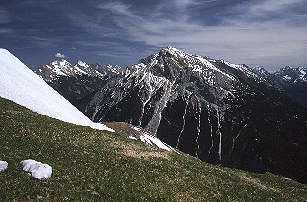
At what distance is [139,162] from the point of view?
33844mm

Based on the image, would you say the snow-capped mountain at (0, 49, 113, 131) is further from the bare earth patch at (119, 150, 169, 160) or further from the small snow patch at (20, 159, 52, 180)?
the small snow patch at (20, 159, 52, 180)

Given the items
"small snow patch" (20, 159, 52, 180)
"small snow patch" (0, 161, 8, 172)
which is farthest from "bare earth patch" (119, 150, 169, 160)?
"small snow patch" (0, 161, 8, 172)

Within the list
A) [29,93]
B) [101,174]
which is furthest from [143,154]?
[29,93]

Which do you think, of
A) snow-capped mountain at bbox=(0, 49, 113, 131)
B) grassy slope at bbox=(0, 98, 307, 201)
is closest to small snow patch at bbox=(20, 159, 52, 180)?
grassy slope at bbox=(0, 98, 307, 201)

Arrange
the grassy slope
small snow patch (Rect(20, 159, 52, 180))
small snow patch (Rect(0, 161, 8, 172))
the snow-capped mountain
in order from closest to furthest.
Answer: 1. the grassy slope
2. small snow patch (Rect(0, 161, 8, 172))
3. small snow patch (Rect(20, 159, 52, 180))
4. the snow-capped mountain

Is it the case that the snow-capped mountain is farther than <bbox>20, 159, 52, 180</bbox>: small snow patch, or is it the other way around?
the snow-capped mountain

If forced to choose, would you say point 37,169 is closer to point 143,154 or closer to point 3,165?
point 3,165

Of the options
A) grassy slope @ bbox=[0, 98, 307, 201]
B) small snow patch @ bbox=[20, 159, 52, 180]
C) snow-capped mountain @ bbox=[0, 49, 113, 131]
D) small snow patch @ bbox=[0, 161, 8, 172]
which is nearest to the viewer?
grassy slope @ bbox=[0, 98, 307, 201]

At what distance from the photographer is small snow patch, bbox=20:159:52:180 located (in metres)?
23.1

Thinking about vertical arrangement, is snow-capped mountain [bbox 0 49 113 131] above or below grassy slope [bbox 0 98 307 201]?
above

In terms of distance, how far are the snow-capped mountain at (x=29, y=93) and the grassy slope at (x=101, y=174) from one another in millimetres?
20238

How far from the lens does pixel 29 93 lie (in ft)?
202

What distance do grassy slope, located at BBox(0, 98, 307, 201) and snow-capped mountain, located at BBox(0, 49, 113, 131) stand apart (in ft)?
66.4

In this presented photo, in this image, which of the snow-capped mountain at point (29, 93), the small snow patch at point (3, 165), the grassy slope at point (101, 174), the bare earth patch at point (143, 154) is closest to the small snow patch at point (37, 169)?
the grassy slope at point (101, 174)
